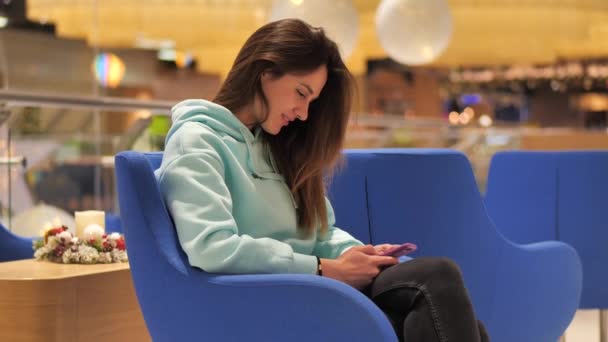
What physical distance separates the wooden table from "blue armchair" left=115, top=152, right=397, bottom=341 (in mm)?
386

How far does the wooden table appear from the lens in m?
2.16

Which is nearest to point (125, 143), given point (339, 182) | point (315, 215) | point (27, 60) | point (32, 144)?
point (32, 144)

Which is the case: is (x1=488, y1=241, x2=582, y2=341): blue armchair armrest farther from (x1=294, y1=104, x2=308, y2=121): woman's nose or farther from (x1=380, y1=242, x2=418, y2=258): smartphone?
(x1=294, y1=104, x2=308, y2=121): woman's nose

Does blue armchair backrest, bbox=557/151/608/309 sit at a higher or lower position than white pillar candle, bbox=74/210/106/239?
lower

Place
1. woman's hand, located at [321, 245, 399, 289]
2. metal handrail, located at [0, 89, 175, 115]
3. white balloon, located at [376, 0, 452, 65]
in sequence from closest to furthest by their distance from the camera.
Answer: woman's hand, located at [321, 245, 399, 289], metal handrail, located at [0, 89, 175, 115], white balloon, located at [376, 0, 452, 65]

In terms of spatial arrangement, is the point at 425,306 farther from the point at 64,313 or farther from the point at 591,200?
the point at 591,200

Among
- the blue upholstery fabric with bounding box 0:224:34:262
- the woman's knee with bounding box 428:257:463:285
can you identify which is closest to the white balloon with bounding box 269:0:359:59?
the blue upholstery fabric with bounding box 0:224:34:262

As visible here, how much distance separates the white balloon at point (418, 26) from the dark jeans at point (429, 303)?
451 centimetres

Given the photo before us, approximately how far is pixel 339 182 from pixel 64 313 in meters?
0.84

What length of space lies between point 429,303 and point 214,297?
404mm

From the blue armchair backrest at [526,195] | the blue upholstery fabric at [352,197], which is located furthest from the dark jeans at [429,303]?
the blue armchair backrest at [526,195]

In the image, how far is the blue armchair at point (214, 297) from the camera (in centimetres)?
165

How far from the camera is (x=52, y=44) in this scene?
11.7m

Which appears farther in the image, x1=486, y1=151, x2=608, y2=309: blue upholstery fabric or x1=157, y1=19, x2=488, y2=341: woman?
x1=486, y1=151, x2=608, y2=309: blue upholstery fabric
